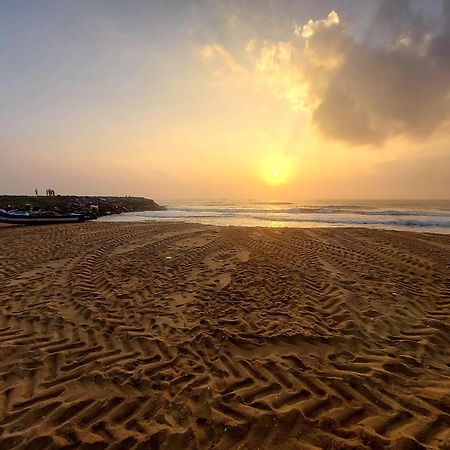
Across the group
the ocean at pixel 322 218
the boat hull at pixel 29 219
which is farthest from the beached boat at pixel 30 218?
the ocean at pixel 322 218

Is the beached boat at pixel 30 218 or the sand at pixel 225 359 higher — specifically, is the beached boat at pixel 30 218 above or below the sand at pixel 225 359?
above

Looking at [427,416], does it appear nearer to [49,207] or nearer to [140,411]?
[140,411]

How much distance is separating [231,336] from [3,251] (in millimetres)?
13177

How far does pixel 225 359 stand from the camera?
4676mm

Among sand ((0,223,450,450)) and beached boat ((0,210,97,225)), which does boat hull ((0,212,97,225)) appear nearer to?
beached boat ((0,210,97,225))

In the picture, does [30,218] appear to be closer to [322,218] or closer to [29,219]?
[29,219]

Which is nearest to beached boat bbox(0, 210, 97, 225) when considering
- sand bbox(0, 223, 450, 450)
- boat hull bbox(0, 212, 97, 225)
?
boat hull bbox(0, 212, 97, 225)

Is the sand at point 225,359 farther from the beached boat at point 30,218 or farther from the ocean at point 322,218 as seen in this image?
the ocean at point 322,218

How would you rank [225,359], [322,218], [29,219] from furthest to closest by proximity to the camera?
[322,218], [29,219], [225,359]

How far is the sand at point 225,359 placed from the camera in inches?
129

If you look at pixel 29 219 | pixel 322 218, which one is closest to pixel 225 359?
pixel 29 219

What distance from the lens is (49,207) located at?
123ft

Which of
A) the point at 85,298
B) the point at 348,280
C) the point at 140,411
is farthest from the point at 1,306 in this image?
the point at 348,280

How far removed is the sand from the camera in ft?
10.8
